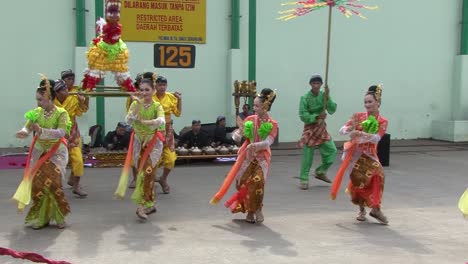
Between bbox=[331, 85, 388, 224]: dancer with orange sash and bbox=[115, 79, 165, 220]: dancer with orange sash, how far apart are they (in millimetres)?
1913

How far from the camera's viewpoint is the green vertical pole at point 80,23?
1144 centimetres

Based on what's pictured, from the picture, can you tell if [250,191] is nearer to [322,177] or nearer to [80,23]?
[322,177]

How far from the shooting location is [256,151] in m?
5.58

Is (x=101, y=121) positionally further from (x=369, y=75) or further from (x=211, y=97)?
(x=369, y=75)

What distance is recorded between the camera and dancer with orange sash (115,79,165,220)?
558 centimetres

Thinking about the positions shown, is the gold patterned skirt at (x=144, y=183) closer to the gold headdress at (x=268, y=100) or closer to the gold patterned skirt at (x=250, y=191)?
the gold patterned skirt at (x=250, y=191)

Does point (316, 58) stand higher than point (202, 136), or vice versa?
point (316, 58)

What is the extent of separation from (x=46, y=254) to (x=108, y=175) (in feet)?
13.7

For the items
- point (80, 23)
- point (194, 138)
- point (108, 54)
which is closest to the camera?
point (108, 54)

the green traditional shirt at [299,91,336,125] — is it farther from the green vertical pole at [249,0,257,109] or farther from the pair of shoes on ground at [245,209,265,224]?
the green vertical pole at [249,0,257,109]

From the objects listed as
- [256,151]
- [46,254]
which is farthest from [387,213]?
[46,254]

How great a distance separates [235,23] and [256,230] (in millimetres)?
7820

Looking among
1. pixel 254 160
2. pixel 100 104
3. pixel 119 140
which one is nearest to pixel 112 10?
pixel 254 160

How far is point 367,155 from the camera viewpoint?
5.67 meters
